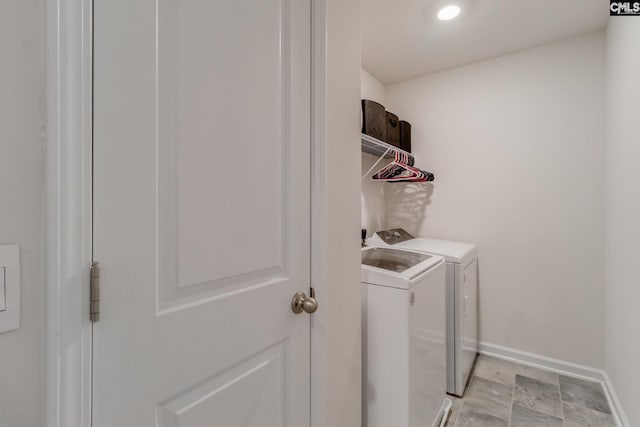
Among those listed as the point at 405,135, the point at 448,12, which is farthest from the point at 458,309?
the point at 448,12

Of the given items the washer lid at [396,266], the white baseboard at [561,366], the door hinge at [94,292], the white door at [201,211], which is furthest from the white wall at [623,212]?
the door hinge at [94,292]

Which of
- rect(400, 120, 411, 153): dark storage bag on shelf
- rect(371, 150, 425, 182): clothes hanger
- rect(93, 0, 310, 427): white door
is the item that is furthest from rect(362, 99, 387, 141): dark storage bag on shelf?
rect(93, 0, 310, 427): white door

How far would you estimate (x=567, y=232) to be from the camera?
2.20 meters

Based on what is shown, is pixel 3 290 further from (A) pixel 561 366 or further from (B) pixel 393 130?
(A) pixel 561 366

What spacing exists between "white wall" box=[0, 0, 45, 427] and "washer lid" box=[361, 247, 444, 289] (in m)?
1.21

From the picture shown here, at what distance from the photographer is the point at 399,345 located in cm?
135

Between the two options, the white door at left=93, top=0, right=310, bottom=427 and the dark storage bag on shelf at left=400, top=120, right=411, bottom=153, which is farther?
the dark storage bag on shelf at left=400, top=120, right=411, bottom=153

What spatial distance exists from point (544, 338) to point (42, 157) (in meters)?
3.11

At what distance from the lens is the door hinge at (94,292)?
525 mm

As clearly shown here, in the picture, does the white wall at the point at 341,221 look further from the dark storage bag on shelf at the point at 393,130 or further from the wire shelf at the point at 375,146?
the dark storage bag on shelf at the point at 393,130

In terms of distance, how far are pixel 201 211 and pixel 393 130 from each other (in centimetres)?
214

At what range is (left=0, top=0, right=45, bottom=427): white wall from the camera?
0.44 m

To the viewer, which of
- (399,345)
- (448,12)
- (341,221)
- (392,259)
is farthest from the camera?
(448,12)

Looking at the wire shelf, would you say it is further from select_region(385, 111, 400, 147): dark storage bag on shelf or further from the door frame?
the door frame
